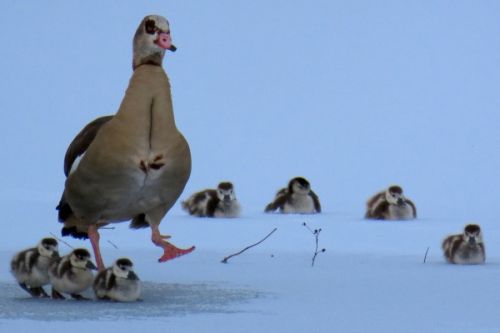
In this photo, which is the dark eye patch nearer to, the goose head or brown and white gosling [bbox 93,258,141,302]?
the goose head

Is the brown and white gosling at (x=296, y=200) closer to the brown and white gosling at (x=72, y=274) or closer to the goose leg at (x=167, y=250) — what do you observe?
the goose leg at (x=167, y=250)

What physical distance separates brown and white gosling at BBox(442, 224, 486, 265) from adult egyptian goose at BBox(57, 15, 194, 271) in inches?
115

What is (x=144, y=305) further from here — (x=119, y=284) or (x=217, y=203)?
(x=217, y=203)

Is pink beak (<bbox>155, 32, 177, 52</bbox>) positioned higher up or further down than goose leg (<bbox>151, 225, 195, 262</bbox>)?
higher up

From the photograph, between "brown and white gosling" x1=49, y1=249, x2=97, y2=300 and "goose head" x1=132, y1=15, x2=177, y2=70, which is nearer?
"brown and white gosling" x1=49, y1=249, x2=97, y2=300

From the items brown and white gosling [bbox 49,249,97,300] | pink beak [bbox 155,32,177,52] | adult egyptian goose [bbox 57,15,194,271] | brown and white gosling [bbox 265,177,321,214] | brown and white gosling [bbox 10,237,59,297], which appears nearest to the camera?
brown and white gosling [bbox 49,249,97,300]

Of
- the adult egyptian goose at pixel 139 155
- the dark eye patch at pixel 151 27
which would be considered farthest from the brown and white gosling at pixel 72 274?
the dark eye patch at pixel 151 27

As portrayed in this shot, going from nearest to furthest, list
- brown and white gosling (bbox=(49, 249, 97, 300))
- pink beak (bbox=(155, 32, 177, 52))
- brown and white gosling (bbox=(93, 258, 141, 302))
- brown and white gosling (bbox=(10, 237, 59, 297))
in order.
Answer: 1. brown and white gosling (bbox=(93, 258, 141, 302))
2. brown and white gosling (bbox=(49, 249, 97, 300))
3. brown and white gosling (bbox=(10, 237, 59, 297))
4. pink beak (bbox=(155, 32, 177, 52))

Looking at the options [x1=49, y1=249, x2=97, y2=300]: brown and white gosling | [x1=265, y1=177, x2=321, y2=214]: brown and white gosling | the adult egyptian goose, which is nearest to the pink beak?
the adult egyptian goose

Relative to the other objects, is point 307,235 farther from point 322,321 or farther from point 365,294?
point 322,321

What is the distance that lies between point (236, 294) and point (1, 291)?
1.41 m

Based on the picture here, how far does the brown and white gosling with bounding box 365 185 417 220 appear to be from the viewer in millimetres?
14156

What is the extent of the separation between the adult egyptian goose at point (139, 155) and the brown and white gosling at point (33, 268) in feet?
1.14

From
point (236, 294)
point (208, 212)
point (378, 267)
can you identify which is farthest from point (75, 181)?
point (208, 212)
